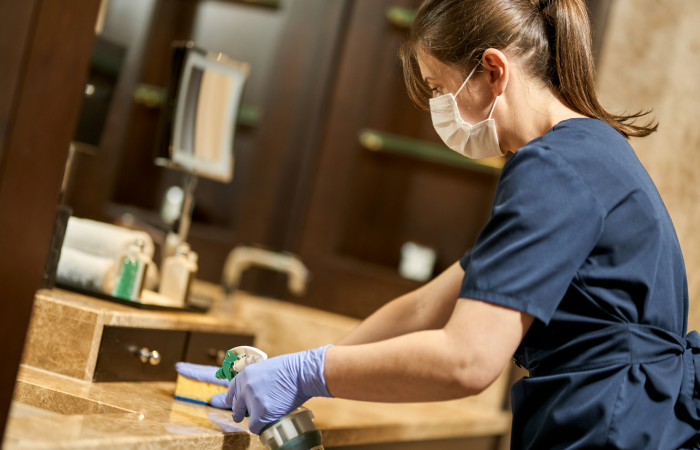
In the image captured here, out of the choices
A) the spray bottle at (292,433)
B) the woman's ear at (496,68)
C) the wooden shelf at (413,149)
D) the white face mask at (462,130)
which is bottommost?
the spray bottle at (292,433)

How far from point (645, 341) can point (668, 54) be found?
1257 millimetres

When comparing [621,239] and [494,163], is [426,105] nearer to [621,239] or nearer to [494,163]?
[621,239]

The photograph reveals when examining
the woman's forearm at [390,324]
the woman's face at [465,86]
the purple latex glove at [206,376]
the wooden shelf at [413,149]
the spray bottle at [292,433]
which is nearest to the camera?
the spray bottle at [292,433]

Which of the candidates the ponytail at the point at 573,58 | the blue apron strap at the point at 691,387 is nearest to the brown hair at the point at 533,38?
the ponytail at the point at 573,58

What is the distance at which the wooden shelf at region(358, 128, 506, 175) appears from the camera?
2.10 meters

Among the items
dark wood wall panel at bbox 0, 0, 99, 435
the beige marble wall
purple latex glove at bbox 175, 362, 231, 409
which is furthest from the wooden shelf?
dark wood wall panel at bbox 0, 0, 99, 435

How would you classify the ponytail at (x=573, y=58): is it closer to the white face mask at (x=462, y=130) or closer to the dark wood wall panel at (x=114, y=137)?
the white face mask at (x=462, y=130)

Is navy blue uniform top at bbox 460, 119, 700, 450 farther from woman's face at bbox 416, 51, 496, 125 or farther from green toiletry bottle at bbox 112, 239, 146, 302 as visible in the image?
green toiletry bottle at bbox 112, 239, 146, 302

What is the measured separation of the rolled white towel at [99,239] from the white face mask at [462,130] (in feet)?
1.98

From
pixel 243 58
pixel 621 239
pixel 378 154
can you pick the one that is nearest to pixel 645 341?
pixel 621 239

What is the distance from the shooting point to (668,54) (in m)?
1.83

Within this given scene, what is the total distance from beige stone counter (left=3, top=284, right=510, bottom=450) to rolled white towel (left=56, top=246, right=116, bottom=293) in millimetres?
58

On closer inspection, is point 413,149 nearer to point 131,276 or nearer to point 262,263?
point 262,263

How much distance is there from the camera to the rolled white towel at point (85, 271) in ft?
4.13
